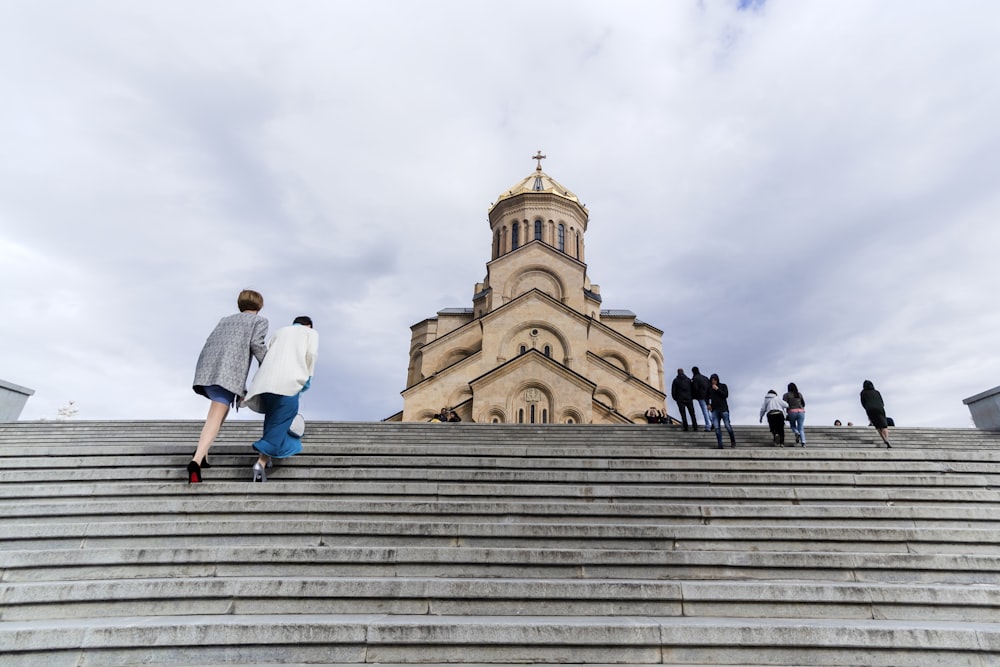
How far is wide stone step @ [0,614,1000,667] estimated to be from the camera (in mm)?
2939

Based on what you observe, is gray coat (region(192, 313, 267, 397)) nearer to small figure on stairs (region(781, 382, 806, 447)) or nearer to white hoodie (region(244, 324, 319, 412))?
white hoodie (region(244, 324, 319, 412))

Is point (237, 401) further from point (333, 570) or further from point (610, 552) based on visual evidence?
point (610, 552)

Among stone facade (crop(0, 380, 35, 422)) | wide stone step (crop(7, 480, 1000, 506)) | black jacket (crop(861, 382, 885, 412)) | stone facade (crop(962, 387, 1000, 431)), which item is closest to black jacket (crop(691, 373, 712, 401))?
black jacket (crop(861, 382, 885, 412))

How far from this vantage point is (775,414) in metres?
7.79

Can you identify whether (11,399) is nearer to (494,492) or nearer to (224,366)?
(224,366)

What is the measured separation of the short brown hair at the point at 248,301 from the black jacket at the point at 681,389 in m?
7.65

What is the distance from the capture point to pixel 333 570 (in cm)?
372

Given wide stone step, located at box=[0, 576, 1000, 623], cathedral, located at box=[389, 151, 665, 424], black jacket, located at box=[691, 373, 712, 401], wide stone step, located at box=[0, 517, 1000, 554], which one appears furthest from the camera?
cathedral, located at box=[389, 151, 665, 424]

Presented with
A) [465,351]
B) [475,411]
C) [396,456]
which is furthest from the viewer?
[465,351]

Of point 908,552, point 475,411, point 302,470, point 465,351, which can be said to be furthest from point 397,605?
point 465,351

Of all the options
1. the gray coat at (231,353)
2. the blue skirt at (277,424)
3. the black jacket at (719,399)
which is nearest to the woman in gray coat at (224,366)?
the gray coat at (231,353)

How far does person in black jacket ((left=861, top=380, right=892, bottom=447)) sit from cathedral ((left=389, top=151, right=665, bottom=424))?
9506 millimetres

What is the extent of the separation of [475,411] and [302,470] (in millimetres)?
12521

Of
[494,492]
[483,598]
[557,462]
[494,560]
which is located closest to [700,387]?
[557,462]
